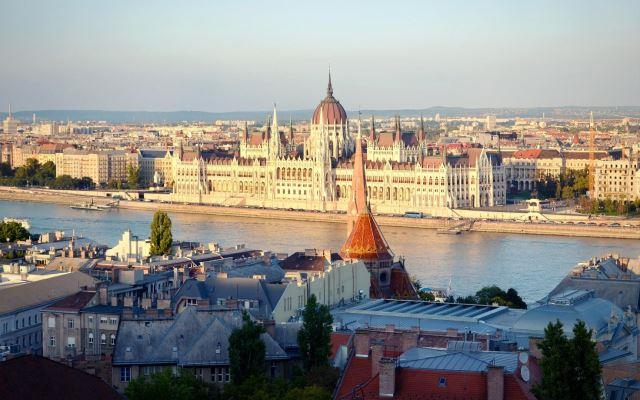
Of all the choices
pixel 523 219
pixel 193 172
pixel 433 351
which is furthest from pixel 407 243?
pixel 433 351

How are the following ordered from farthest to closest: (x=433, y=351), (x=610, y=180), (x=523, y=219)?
1. (x=610, y=180)
2. (x=523, y=219)
3. (x=433, y=351)

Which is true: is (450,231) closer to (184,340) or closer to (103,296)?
(103,296)

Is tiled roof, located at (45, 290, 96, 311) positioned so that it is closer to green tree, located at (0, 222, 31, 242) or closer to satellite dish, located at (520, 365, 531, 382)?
satellite dish, located at (520, 365, 531, 382)

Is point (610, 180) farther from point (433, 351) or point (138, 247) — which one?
point (433, 351)

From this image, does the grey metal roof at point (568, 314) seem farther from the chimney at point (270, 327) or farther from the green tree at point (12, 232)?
the green tree at point (12, 232)

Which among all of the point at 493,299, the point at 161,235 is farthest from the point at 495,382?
the point at 161,235
